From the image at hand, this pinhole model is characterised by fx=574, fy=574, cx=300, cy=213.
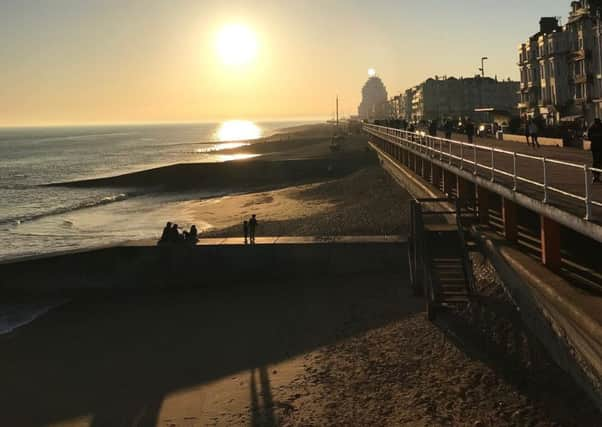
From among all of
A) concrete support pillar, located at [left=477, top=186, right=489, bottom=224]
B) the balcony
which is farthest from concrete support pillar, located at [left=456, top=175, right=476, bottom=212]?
the balcony

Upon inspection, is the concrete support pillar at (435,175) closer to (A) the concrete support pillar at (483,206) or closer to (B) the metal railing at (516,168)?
(B) the metal railing at (516,168)

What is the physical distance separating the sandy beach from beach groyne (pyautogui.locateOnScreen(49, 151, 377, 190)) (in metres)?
36.5

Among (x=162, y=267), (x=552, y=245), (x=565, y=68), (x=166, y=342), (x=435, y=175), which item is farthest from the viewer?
(x=565, y=68)

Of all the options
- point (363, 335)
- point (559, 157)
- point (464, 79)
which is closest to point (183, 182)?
point (559, 157)

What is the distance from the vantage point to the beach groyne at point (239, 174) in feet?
183

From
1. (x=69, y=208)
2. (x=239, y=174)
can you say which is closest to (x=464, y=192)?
(x=69, y=208)

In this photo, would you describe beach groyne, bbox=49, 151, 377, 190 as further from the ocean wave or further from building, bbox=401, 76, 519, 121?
building, bbox=401, 76, 519, 121

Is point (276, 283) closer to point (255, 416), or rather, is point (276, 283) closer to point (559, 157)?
point (255, 416)

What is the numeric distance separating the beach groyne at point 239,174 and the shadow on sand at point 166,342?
35.8 m

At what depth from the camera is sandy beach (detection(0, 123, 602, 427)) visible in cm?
974

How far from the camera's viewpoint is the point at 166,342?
1440 cm

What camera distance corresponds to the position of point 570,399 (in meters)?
8.66

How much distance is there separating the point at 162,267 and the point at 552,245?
13810mm

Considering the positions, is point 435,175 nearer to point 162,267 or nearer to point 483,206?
point 483,206
